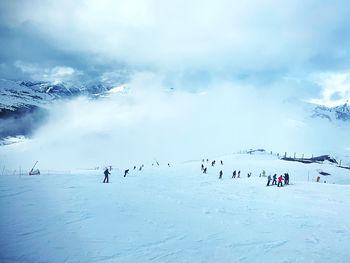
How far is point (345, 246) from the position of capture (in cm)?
945

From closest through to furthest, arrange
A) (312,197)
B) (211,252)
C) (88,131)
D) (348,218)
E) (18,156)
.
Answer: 1. (211,252)
2. (348,218)
3. (312,197)
4. (18,156)
5. (88,131)

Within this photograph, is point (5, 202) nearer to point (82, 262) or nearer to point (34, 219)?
point (34, 219)

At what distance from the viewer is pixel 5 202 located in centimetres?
1341

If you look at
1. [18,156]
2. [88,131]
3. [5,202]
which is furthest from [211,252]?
[88,131]

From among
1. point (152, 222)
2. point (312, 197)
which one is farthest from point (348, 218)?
point (152, 222)

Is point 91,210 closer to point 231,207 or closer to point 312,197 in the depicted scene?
point 231,207

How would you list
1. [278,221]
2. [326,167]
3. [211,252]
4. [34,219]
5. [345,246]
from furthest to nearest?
[326,167] → [278,221] → [34,219] → [345,246] → [211,252]

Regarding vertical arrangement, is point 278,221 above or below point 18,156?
above

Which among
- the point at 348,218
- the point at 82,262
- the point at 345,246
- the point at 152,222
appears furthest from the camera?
the point at 348,218

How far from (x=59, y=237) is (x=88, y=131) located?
204819mm

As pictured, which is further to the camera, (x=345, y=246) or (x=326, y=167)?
(x=326, y=167)

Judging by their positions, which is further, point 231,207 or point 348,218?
point 231,207

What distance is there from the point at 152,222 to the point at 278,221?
741 centimetres

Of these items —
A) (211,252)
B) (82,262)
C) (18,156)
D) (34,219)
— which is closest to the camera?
(82,262)
